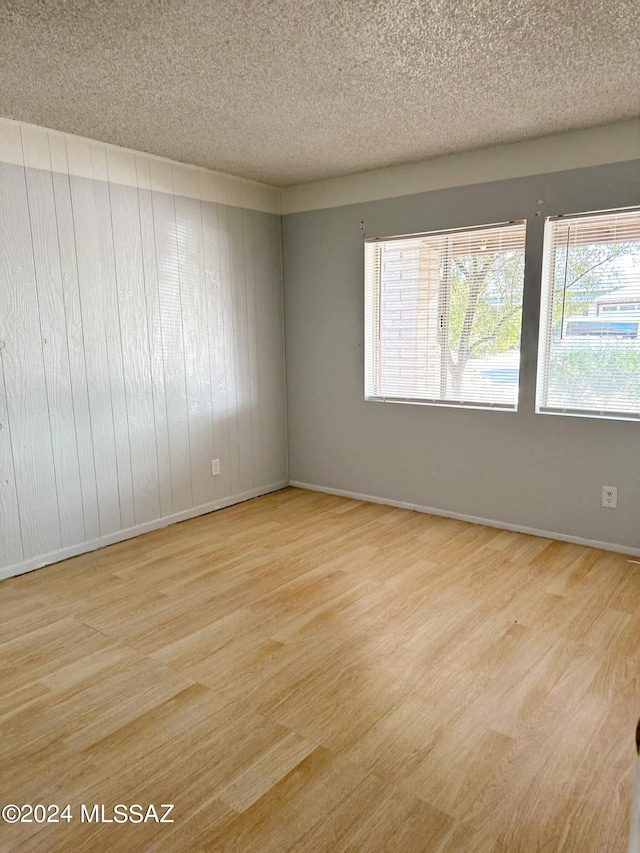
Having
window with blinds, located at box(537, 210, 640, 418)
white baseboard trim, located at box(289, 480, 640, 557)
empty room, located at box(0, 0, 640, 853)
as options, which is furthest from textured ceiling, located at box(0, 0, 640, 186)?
white baseboard trim, located at box(289, 480, 640, 557)

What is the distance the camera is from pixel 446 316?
12.4 feet

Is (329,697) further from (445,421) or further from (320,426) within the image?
(320,426)

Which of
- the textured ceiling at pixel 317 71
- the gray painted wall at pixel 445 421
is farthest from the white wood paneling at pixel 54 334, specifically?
the gray painted wall at pixel 445 421

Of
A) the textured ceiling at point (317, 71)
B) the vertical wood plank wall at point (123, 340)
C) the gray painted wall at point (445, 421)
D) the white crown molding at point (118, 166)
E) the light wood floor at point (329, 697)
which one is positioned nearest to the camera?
the light wood floor at point (329, 697)

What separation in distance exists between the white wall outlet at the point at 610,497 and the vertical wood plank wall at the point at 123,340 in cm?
244

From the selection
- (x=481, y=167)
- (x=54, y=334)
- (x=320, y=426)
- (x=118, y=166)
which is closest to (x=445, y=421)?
(x=320, y=426)

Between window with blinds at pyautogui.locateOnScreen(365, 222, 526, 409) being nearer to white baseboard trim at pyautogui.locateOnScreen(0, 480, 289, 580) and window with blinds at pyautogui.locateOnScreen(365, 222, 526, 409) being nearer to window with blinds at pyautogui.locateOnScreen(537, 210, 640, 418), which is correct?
window with blinds at pyautogui.locateOnScreen(537, 210, 640, 418)

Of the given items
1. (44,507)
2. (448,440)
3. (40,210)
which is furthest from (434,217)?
(44,507)

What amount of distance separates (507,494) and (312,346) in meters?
1.82

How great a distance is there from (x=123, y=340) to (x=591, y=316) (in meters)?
2.73

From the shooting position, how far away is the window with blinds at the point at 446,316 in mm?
3545

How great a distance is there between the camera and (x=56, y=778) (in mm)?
1698

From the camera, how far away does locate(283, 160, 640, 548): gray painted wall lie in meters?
3.28

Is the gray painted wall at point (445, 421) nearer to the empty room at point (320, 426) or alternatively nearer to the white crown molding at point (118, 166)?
the empty room at point (320, 426)
